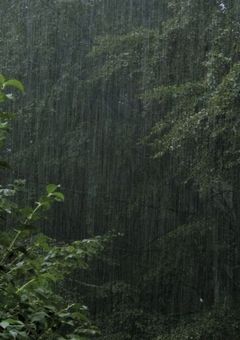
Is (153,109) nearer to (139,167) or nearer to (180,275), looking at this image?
(139,167)

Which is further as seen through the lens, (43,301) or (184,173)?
(184,173)

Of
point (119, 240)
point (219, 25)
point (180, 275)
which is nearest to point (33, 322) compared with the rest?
point (219, 25)

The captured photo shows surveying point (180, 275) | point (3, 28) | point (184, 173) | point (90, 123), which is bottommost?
point (180, 275)

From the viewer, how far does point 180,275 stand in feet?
30.0

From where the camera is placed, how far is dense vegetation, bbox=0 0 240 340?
26.8ft

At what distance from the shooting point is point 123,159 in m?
9.72

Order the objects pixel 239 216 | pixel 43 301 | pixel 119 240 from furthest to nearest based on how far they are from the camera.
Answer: pixel 119 240 < pixel 239 216 < pixel 43 301

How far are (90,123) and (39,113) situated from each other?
842 millimetres

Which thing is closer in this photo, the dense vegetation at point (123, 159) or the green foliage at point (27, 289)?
the green foliage at point (27, 289)

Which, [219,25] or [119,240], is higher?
[219,25]

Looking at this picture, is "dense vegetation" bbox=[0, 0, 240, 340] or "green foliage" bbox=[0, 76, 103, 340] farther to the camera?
"dense vegetation" bbox=[0, 0, 240, 340]

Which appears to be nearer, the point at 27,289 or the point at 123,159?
the point at 27,289

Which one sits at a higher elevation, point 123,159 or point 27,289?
point 123,159

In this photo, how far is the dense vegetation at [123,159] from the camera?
8.16 m
